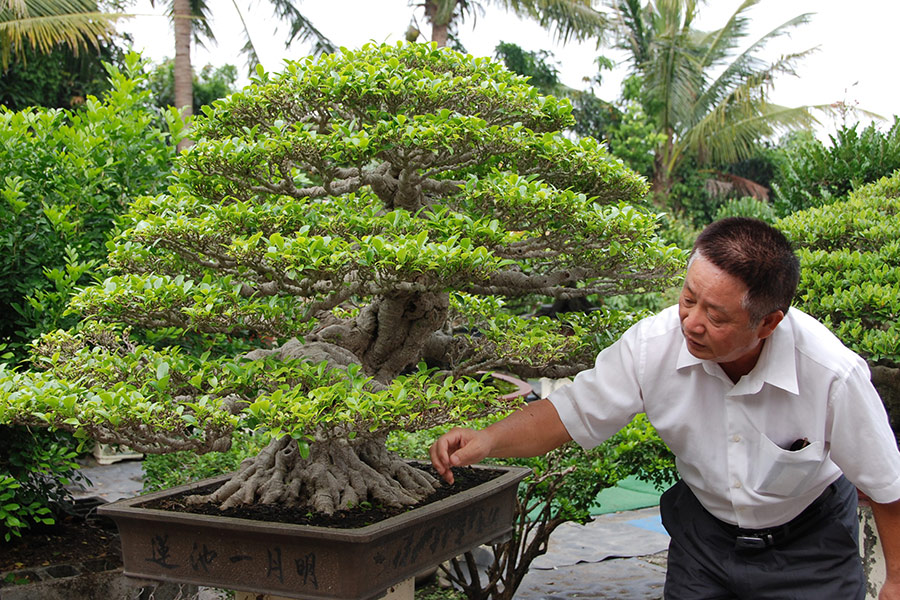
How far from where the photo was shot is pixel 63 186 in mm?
3344

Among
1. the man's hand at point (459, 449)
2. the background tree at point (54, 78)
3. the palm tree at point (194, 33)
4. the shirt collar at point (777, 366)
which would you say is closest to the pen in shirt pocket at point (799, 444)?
the shirt collar at point (777, 366)

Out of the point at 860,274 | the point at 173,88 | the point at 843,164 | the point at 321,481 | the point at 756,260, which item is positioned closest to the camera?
the point at 756,260

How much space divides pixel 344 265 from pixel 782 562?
1273 mm

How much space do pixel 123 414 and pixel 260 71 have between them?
3.49 ft

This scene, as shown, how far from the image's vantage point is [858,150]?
17.0ft

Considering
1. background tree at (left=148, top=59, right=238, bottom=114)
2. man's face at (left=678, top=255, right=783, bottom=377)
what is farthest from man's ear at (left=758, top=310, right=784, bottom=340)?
background tree at (left=148, top=59, right=238, bottom=114)

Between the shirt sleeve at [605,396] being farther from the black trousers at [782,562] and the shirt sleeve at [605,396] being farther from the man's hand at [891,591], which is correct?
the man's hand at [891,591]

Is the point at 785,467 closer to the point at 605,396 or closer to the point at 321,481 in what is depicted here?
the point at 605,396

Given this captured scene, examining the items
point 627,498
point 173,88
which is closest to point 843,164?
point 627,498

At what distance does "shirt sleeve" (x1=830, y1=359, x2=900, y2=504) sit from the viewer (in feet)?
5.40

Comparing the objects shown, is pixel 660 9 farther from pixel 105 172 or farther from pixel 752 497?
pixel 752 497

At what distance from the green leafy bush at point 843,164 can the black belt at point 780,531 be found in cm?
364

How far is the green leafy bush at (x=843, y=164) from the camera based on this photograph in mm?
5035

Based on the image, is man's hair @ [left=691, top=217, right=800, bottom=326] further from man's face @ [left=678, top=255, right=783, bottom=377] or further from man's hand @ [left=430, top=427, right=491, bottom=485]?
man's hand @ [left=430, top=427, right=491, bottom=485]
